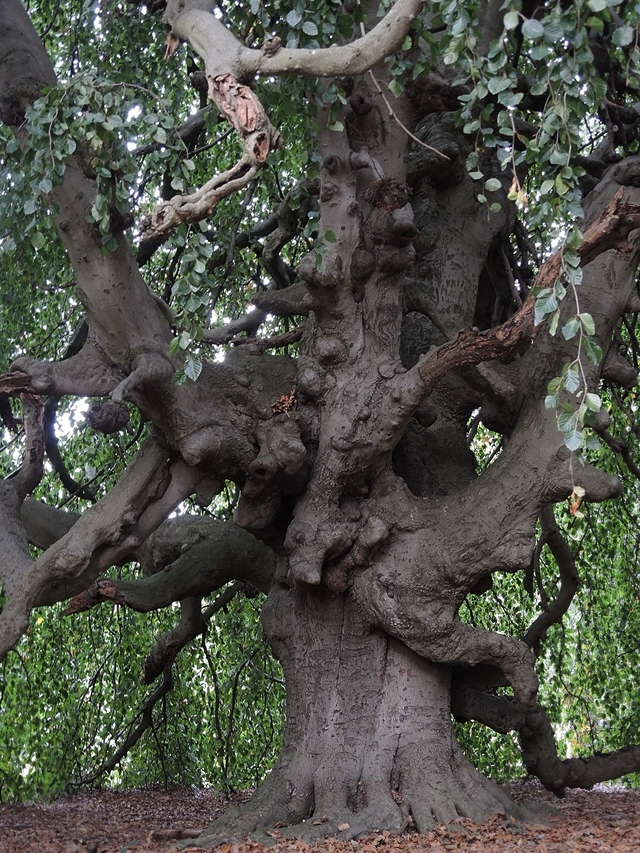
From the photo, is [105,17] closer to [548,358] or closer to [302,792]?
[548,358]

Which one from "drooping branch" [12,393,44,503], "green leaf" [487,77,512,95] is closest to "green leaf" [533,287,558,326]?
"green leaf" [487,77,512,95]

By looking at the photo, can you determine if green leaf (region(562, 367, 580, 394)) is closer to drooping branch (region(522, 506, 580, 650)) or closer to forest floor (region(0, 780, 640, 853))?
forest floor (region(0, 780, 640, 853))

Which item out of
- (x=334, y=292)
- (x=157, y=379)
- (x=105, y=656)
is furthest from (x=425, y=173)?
(x=105, y=656)

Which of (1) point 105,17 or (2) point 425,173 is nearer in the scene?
(2) point 425,173

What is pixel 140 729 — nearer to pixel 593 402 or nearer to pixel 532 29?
pixel 593 402

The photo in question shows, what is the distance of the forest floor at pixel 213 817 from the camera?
8.75 ft

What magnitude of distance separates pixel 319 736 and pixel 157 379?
4.85 ft

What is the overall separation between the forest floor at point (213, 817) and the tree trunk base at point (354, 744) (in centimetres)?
11

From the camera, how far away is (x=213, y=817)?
3924mm

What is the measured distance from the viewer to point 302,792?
313cm

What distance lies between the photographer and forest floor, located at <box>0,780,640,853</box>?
267cm

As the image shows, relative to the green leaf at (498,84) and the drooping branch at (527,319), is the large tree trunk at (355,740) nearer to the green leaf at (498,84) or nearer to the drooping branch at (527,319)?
the drooping branch at (527,319)

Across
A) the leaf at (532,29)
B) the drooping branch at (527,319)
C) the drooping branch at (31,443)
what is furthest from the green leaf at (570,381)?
the drooping branch at (31,443)

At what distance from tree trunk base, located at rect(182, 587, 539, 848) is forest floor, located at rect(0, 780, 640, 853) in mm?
108
